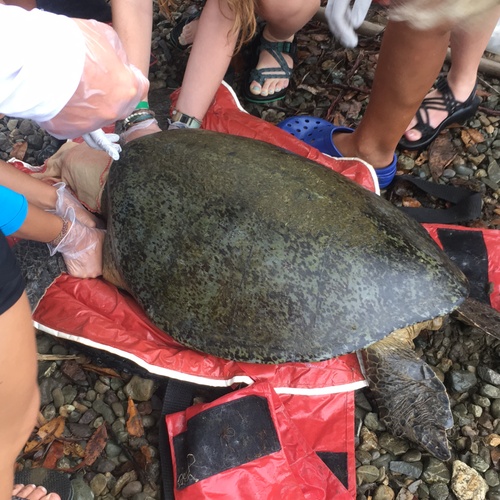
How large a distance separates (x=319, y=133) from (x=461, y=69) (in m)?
0.64

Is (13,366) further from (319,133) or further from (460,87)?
(460,87)

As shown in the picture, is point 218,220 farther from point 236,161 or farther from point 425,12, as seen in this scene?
point 425,12

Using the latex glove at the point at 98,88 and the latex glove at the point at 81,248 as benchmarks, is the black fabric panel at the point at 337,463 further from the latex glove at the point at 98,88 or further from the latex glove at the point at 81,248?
the latex glove at the point at 98,88

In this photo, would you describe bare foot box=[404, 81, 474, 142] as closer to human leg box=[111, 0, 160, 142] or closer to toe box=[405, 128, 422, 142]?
toe box=[405, 128, 422, 142]

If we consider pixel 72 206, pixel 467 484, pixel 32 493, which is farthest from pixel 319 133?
pixel 32 493

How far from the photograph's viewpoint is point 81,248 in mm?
1651

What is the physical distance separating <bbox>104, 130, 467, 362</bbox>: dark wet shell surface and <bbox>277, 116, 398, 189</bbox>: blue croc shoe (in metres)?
0.54

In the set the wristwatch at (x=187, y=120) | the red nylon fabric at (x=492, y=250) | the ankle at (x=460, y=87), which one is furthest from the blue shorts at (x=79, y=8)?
the red nylon fabric at (x=492, y=250)

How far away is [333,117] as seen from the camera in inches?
92.0

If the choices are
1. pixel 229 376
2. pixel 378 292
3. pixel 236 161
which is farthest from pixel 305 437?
pixel 236 161

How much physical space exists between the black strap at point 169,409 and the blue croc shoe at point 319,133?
3.72ft

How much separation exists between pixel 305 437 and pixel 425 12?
47.1 inches

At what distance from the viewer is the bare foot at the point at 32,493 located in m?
1.36

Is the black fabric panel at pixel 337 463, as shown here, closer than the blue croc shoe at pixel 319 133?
Yes
